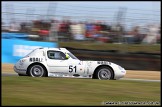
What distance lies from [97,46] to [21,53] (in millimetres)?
3462

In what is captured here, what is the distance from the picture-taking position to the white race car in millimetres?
13031

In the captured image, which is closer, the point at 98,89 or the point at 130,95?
the point at 130,95

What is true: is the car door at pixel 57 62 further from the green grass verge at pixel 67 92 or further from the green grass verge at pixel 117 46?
the green grass verge at pixel 117 46

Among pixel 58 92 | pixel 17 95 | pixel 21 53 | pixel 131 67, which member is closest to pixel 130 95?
pixel 58 92

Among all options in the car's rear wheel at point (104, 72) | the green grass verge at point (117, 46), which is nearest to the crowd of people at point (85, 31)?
the green grass verge at point (117, 46)

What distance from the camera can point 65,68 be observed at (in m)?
13.2

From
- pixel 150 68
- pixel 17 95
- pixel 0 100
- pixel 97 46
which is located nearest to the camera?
pixel 0 100

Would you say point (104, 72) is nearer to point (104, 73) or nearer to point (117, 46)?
point (104, 73)

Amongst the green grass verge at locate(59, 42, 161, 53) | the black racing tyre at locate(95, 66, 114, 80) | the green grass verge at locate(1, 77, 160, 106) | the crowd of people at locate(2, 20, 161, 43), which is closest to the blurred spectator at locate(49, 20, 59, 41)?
the crowd of people at locate(2, 20, 161, 43)

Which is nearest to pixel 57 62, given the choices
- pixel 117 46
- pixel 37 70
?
pixel 37 70

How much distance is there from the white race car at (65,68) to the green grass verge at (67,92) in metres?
3.02

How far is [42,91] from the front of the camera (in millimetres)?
8258

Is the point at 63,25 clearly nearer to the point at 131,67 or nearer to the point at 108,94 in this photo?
the point at 131,67

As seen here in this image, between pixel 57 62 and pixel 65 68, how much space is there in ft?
1.16
